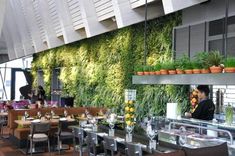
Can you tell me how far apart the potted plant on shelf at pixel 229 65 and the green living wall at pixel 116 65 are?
4.01 meters

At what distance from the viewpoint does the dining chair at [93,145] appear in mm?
5766

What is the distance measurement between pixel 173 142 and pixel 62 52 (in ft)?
39.2

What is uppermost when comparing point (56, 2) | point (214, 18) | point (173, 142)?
point (56, 2)

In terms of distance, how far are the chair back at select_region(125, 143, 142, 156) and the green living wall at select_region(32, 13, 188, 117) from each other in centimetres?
429

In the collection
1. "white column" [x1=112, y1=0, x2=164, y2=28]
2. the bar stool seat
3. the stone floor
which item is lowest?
the stone floor

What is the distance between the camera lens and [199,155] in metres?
3.53

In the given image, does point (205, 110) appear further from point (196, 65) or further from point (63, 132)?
point (63, 132)

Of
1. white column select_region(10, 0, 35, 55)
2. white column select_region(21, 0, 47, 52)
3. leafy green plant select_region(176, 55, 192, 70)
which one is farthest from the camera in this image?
white column select_region(10, 0, 35, 55)

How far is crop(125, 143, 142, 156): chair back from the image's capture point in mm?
4508

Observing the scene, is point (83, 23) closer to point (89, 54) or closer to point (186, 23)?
point (89, 54)

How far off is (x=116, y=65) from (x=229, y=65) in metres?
7.16

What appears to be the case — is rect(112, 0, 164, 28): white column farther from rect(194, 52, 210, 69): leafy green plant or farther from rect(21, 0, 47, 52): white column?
rect(21, 0, 47, 52): white column

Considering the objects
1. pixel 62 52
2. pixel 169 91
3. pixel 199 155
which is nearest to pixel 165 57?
pixel 169 91

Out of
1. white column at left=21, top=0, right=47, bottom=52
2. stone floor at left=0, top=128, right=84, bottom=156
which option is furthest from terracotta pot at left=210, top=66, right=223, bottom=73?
white column at left=21, top=0, right=47, bottom=52
